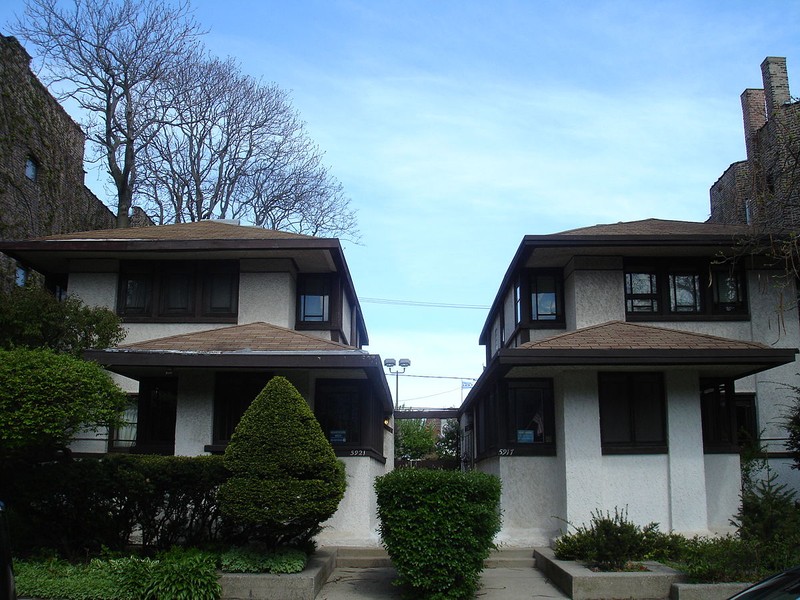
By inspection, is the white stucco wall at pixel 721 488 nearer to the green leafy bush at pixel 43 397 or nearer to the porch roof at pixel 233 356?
the porch roof at pixel 233 356

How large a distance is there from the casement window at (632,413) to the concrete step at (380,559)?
8.56 ft

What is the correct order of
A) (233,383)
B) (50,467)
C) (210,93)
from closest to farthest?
(50,467), (233,383), (210,93)

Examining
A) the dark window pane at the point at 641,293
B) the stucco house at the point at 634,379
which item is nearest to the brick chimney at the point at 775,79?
the stucco house at the point at 634,379

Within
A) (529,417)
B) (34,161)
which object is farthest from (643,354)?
(34,161)

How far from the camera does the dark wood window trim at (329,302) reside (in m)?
18.0

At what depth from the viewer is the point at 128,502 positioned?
11.1m

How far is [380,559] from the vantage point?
1327cm

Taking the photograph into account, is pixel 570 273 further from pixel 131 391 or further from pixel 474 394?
pixel 131 391

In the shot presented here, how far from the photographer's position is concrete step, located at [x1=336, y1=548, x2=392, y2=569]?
1317cm

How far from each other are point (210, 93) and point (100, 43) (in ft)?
17.2

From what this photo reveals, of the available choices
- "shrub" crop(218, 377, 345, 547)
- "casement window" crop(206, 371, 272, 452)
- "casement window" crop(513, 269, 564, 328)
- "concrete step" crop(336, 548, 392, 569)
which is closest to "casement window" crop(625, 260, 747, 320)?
"casement window" crop(513, 269, 564, 328)

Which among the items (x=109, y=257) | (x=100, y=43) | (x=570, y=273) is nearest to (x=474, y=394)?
(x=570, y=273)

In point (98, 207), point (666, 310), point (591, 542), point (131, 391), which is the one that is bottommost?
point (591, 542)

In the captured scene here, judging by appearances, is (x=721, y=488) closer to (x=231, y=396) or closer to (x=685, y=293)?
(x=685, y=293)
